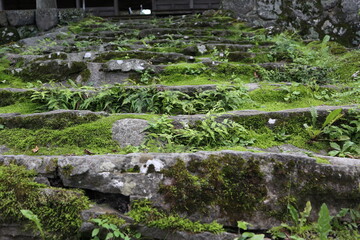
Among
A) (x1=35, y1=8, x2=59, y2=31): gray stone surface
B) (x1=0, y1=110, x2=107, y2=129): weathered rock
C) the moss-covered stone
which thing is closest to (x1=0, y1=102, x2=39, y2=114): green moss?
the moss-covered stone

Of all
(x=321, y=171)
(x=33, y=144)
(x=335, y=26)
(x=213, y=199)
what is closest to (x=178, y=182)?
(x=213, y=199)

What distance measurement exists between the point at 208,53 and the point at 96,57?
2668 mm

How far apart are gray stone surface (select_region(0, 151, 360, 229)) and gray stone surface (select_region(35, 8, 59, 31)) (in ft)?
30.3

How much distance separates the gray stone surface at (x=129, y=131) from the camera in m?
3.11

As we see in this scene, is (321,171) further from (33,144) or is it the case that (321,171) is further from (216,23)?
(216,23)

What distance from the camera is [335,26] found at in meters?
10.0

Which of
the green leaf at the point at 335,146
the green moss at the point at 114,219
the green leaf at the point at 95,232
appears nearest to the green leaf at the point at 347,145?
the green leaf at the point at 335,146

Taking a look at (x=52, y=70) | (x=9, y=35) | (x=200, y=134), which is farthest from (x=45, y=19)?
(x=200, y=134)

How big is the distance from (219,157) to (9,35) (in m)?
10.4

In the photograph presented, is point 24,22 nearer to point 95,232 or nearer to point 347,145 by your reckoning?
point 95,232

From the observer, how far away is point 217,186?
221cm

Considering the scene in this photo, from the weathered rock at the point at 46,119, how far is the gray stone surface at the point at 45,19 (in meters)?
7.97

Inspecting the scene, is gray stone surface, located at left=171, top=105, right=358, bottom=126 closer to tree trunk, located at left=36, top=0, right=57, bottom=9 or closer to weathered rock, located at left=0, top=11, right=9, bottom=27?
weathered rock, located at left=0, top=11, right=9, bottom=27

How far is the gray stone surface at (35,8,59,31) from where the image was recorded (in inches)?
392
